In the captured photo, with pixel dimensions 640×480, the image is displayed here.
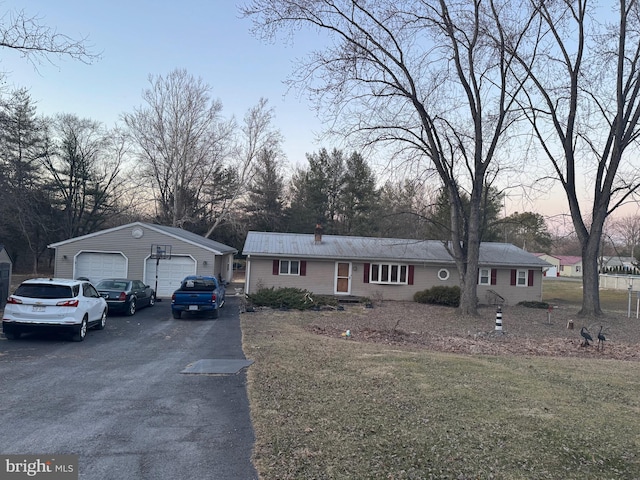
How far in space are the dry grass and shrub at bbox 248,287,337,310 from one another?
8596 mm

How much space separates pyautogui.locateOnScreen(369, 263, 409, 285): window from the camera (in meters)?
27.3

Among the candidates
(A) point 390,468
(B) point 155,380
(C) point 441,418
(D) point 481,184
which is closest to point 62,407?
(B) point 155,380

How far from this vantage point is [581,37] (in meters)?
21.4

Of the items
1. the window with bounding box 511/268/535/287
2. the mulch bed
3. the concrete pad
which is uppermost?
the window with bounding box 511/268/535/287

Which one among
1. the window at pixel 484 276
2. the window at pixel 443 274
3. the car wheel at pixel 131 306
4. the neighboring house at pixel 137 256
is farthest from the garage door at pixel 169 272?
the window at pixel 484 276

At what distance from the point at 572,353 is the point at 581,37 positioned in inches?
617

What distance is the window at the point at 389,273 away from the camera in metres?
27.3

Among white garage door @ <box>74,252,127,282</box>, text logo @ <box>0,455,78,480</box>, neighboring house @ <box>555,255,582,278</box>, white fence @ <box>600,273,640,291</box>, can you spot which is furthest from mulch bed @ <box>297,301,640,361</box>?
neighboring house @ <box>555,255,582,278</box>

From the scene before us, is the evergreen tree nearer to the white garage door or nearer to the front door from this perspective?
the front door

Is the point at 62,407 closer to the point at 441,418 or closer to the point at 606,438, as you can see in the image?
the point at 441,418

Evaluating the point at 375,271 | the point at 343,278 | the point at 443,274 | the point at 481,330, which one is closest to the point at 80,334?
the point at 481,330

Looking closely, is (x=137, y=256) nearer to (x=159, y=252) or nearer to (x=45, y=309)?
(x=159, y=252)

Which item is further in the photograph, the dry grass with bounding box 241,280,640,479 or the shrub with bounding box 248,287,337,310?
the shrub with bounding box 248,287,337,310

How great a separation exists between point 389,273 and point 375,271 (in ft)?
2.64
